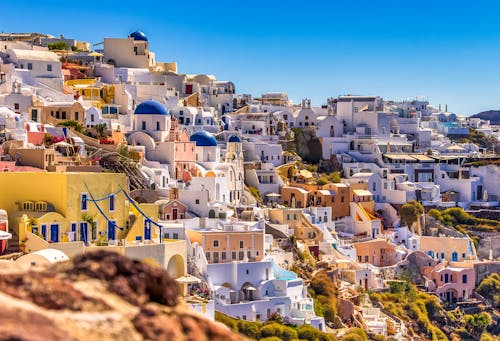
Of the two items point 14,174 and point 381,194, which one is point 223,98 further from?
point 14,174

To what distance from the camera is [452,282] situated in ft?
171

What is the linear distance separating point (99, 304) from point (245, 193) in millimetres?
43212

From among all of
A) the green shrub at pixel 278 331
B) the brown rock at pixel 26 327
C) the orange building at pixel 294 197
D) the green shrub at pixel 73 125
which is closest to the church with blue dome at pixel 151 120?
the green shrub at pixel 73 125

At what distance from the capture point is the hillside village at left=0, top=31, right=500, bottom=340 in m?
34.8

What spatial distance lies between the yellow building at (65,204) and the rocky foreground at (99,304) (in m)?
24.2

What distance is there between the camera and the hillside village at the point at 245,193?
3478 cm

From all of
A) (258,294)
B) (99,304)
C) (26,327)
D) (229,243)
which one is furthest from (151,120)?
(26,327)

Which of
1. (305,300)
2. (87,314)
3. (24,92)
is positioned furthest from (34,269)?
(24,92)

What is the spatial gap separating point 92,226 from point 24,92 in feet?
61.5

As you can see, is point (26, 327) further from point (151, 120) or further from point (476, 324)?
point (476, 324)

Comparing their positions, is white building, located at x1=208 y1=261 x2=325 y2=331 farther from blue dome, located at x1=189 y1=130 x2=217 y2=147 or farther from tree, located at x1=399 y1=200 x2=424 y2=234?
tree, located at x1=399 y1=200 x2=424 y2=234

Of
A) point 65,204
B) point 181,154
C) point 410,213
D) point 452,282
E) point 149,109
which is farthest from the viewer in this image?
point 410,213

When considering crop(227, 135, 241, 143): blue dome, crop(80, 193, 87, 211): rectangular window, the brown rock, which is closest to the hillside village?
crop(80, 193, 87, 211): rectangular window

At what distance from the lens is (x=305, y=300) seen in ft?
130
